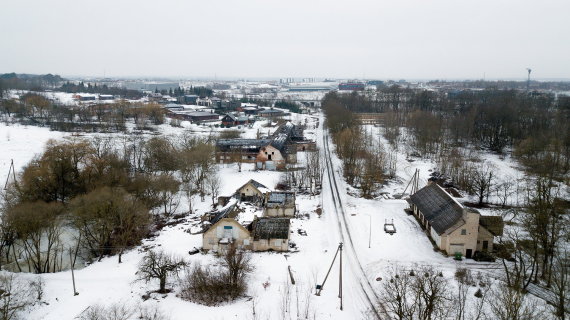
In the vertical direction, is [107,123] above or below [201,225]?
above

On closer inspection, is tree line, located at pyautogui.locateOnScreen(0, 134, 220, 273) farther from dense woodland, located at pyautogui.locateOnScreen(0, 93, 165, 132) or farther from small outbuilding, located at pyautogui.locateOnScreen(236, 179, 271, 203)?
dense woodland, located at pyautogui.locateOnScreen(0, 93, 165, 132)

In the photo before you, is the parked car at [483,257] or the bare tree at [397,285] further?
the parked car at [483,257]

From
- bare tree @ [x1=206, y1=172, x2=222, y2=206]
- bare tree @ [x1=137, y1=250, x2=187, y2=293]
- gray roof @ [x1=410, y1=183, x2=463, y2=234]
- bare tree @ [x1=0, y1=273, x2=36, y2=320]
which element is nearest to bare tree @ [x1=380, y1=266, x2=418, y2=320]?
gray roof @ [x1=410, y1=183, x2=463, y2=234]

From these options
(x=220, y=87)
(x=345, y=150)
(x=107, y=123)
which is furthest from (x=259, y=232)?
(x=220, y=87)

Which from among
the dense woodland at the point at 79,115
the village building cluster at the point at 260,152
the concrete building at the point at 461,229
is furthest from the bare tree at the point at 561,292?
the dense woodland at the point at 79,115

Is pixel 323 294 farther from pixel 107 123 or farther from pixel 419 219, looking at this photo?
pixel 107 123

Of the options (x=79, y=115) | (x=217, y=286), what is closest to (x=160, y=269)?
(x=217, y=286)

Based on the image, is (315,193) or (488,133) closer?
(315,193)

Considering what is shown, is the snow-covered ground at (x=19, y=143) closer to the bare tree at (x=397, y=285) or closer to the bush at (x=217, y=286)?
the bush at (x=217, y=286)
